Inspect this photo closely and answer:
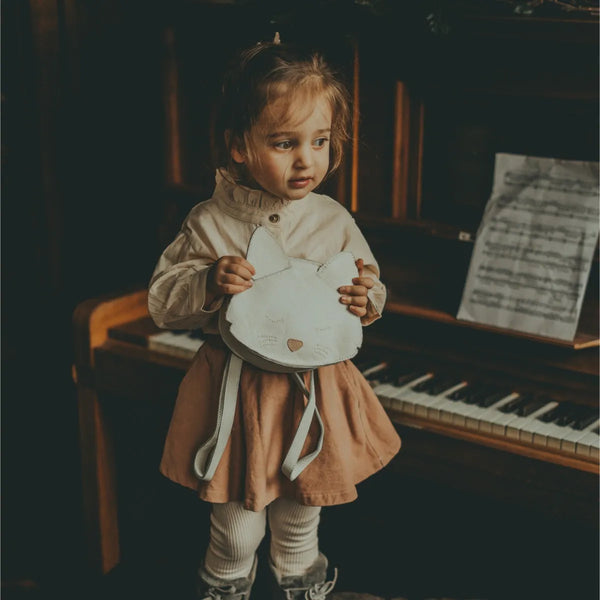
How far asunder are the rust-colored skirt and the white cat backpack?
0.12 meters

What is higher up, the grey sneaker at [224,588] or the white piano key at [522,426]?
the white piano key at [522,426]

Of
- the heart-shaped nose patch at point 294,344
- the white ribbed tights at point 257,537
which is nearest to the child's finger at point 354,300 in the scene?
the heart-shaped nose patch at point 294,344

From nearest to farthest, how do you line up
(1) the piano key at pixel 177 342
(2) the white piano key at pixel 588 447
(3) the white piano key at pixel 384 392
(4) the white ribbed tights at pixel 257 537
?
(4) the white ribbed tights at pixel 257 537
(2) the white piano key at pixel 588 447
(3) the white piano key at pixel 384 392
(1) the piano key at pixel 177 342

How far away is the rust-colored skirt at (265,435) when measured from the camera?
5.57 ft

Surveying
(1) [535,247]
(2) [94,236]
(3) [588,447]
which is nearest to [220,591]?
(3) [588,447]

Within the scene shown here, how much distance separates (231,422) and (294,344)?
216 millimetres

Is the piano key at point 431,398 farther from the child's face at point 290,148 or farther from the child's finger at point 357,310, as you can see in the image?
the child's face at point 290,148

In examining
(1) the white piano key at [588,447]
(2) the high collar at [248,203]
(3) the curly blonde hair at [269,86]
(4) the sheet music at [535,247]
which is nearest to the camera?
(3) the curly blonde hair at [269,86]

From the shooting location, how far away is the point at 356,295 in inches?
63.4

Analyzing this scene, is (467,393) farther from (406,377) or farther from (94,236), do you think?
(94,236)

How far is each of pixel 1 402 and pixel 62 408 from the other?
194 mm

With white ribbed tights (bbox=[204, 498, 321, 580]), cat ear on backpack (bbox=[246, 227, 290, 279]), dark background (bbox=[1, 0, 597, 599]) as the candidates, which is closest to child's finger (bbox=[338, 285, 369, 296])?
cat ear on backpack (bbox=[246, 227, 290, 279])

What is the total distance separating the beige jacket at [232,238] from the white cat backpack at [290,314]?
0.07 m

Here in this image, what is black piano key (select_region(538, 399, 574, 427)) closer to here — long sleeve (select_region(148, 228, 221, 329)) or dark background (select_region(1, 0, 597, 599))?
dark background (select_region(1, 0, 597, 599))
